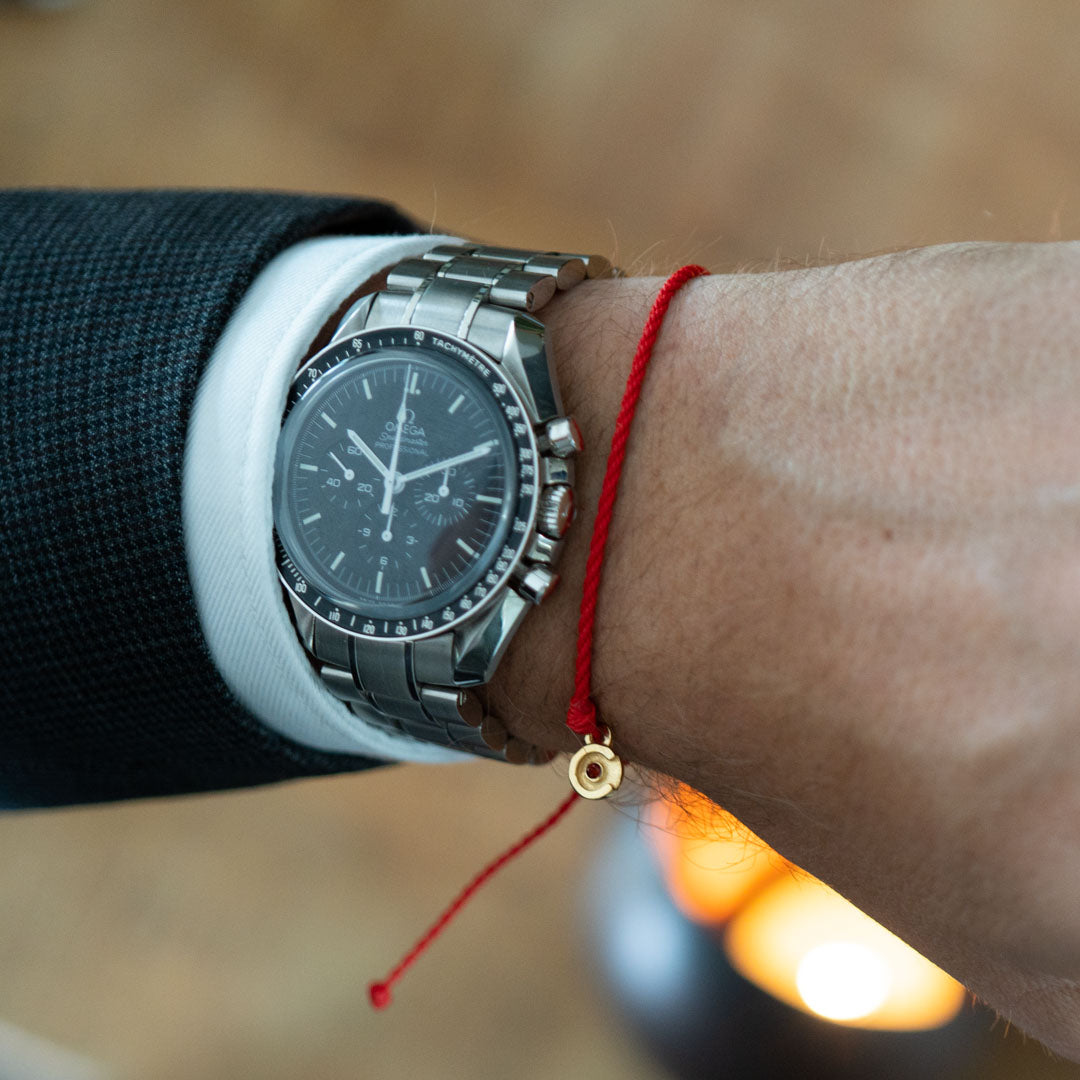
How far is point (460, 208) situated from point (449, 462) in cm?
119

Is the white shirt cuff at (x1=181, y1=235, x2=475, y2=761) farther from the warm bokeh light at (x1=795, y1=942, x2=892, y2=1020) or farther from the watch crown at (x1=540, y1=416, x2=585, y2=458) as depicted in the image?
the warm bokeh light at (x1=795, y1=942, x2=892, y2=1020)

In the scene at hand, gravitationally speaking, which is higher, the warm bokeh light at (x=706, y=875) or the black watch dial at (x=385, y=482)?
the black watch dial at (x=385, y=482)

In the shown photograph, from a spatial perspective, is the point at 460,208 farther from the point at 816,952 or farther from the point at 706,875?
the point at 816,952

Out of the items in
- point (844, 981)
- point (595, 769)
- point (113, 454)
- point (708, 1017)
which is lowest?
point (708, 1017)

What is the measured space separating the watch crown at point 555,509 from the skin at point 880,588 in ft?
0.06

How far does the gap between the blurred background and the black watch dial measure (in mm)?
956

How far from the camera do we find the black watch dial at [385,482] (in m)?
0.66

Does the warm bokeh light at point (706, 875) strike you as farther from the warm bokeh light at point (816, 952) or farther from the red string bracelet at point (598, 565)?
the red string bracelet at point (598, 565)

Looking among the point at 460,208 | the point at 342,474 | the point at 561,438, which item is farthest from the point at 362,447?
the point at 460,208

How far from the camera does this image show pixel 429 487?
0.67m

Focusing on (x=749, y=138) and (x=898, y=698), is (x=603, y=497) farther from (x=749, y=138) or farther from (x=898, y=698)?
(x=749, y=138)

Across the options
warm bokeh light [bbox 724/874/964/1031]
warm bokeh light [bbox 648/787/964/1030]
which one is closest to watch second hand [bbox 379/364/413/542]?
warm bokeh light [bbox 648/787/964/1030]

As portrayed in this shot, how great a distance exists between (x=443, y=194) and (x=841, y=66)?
2.25 ft

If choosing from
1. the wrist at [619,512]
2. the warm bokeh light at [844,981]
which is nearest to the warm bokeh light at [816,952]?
the warm bokeh light at [844,981]
